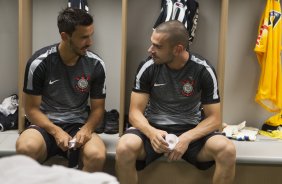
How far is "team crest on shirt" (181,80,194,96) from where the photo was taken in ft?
7.82

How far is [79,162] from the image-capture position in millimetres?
2291

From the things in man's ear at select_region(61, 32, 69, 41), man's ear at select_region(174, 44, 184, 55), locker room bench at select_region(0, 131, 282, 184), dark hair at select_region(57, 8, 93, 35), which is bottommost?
locker room bench at select_region(0, 131, 282, 184)

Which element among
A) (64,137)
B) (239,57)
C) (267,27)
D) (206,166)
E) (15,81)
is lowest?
(206,166)

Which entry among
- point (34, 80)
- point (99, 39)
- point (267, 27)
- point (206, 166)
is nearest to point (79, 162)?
point (34, 80)

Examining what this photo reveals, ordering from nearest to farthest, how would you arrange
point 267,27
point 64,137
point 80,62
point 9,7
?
point 64,137 → point 80,62 → point 267,27 → point 9,7

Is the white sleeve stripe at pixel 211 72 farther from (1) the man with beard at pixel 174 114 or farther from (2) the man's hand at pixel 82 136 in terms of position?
(2) the man's hand at pixel 82 136

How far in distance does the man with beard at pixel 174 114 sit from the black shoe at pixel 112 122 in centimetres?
42

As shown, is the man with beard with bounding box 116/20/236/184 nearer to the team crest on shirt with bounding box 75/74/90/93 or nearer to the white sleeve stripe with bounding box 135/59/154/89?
the white sleeve stripe with bounding box 135/59/154/89

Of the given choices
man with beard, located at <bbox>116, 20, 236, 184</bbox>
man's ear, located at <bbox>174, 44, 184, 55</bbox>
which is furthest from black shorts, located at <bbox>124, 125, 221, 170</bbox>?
man's ear, located at <bbox>174, 44, 184, 55</bbox>

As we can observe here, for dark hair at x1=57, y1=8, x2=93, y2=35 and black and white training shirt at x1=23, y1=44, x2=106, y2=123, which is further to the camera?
black and white training shirt at x1=23, y1=44, x2=106, y2=123

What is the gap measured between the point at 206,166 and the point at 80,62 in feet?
2.95

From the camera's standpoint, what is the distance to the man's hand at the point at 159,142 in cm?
A: 219

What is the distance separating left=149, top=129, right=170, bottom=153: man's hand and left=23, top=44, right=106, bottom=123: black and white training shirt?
413mm

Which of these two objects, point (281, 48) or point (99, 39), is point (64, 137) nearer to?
point (99, 39)
